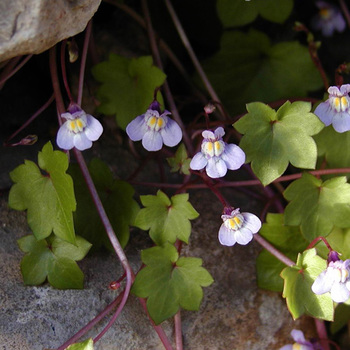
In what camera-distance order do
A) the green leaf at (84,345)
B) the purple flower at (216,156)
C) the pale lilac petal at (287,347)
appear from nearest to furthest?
the green leaf at (84,345), the purple flower at (216,156), the pale lilac petal at (287,347)

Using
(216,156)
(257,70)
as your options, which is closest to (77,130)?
(216,156)

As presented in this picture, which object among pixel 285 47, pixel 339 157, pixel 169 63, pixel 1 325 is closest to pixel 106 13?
pixel 169 63

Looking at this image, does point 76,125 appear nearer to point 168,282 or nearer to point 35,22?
point 35,22

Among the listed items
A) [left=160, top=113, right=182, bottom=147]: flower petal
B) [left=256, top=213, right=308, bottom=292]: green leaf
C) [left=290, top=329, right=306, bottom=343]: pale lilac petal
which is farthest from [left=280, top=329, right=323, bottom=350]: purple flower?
[left=160, top=113, right=182, bottom=147]: flower petal

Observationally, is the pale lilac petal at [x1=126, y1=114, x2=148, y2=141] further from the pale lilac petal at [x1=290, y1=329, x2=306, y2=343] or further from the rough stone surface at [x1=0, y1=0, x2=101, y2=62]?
the pale lilac petal at [x1=290, y1=329, x2=306, y2=343]

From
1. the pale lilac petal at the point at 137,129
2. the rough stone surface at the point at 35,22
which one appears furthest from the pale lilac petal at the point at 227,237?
the rough stone surface at the point at 35,22

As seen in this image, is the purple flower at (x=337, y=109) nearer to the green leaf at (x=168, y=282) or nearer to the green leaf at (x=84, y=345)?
the green leaf at (x=168, y=282)
